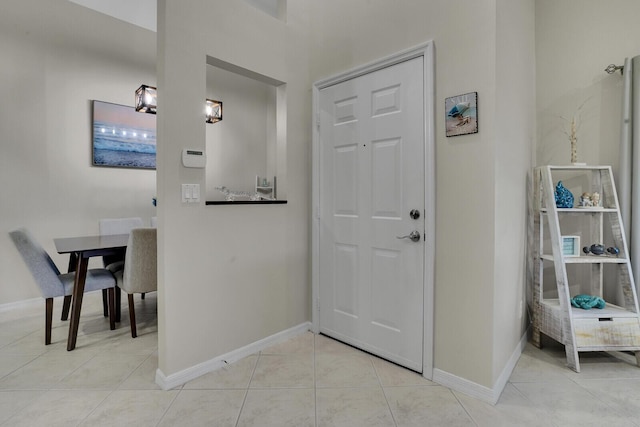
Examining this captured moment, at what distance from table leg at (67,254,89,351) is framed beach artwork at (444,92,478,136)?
2.80 m

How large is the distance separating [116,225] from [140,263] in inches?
52.0

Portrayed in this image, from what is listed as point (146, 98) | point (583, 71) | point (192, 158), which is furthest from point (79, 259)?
point (583, 71)

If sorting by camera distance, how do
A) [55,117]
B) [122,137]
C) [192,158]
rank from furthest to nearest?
[122,137]
[55,117]
[192,158]

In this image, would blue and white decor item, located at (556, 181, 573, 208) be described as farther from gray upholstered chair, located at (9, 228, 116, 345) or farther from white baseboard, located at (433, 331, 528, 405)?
gray upholstered chair, located at (9, 228, 116, 345)

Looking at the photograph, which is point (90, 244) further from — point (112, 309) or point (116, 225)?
point (116, 225)

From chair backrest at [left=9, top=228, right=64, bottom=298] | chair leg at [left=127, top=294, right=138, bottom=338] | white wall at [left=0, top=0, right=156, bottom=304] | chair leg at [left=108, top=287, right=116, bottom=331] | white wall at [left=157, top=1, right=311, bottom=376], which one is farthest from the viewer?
white wall at [left=0, top=0, right=156, bottom=304]

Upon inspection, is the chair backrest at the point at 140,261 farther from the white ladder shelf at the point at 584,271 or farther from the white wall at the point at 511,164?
the white ladder shelf at the point at 584,271

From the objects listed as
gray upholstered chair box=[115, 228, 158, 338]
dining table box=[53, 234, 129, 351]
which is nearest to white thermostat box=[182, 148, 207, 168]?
gray upholstered chair box=[115, 228, 158, 338]

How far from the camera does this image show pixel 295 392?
6.17 feet

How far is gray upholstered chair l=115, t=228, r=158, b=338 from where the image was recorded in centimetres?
252

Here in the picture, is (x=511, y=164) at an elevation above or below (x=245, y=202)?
above

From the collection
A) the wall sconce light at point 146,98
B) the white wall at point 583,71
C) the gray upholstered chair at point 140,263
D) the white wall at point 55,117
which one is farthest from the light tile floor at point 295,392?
the wall sconce light at point 146,98

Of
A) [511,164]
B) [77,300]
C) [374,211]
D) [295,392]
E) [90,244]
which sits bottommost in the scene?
[295,392]

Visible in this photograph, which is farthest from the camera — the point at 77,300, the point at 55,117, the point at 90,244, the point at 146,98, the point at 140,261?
the point at 55,117
